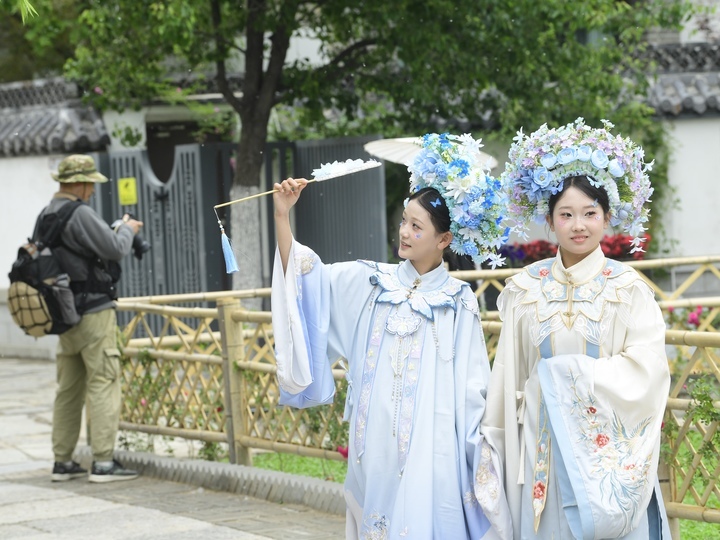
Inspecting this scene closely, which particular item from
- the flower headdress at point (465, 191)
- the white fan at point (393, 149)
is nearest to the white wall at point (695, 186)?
the white fan at point (393, 149)

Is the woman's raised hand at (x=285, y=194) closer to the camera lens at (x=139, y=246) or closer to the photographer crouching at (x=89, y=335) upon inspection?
the photographer crouching at (x=89, y=335)

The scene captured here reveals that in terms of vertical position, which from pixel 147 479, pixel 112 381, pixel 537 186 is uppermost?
pixel 537 186

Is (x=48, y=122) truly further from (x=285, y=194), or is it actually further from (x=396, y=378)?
(x=396, y=378)

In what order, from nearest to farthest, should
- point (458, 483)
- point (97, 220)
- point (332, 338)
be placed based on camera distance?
1. point (458, 483)
2. point (332, 338)
3. point (97, 220)

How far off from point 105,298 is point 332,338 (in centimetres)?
319

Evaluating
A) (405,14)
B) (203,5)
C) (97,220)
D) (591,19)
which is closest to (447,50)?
(405,14)

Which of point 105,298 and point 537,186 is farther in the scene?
point 105,298

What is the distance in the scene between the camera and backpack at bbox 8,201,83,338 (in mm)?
6766

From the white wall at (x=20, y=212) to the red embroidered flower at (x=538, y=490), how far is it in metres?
10.1

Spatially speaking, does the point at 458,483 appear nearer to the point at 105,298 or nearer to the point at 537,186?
the point at 537,186

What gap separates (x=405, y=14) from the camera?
10.0 metres

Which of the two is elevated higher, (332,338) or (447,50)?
(447,50)

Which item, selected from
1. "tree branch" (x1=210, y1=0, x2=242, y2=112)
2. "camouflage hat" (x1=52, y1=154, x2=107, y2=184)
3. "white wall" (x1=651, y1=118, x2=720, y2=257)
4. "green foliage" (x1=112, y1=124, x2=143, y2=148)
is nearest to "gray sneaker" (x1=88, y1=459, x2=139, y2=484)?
"camouflage hat" (x1=52, y1=154, x2=107, y2=184)

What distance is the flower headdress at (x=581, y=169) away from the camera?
12.2ft
